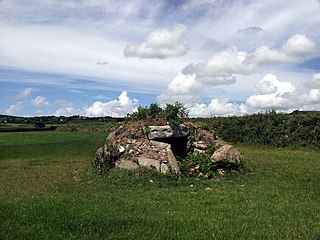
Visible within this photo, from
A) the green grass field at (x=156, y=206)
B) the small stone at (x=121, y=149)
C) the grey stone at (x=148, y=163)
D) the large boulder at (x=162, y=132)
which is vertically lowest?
the green grass field at (x=156, y=206)

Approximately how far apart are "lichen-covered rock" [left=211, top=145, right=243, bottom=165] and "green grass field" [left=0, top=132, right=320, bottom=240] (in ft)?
4.85

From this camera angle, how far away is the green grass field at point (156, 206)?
10.4 metres

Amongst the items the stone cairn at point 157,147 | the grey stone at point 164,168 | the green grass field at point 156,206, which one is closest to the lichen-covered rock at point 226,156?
the stone cairn at point 157,147

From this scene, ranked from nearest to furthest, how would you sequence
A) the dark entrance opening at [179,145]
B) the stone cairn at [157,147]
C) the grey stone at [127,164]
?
the grey stone at [127,164], the stone cairn at [157,147], the dark entrance opening at [179,145]

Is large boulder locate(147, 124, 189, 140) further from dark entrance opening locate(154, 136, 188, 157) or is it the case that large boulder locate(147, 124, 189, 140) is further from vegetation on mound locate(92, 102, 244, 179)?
dark entrance opening locate(154, 136, 188, 157)

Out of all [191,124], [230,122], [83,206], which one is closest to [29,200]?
[83,206]

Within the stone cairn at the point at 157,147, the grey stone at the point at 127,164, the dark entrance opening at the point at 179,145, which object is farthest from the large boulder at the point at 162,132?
the grey stone at the point at 127,164

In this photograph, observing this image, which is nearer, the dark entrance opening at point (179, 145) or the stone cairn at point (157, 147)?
the stone cairn at point (157, 147)

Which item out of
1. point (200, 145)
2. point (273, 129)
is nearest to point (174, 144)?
point (200, 145)

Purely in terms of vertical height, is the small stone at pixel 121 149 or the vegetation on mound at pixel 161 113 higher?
the vegetation on mound at pixel 161 113

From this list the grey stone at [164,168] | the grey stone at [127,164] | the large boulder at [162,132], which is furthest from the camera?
the large boulder at [162,132]

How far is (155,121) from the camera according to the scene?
25.7m

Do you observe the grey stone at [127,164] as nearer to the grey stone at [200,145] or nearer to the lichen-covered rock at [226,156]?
the lichen-covered rock at [226,156]

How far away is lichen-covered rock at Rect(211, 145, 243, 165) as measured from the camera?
22.9m
